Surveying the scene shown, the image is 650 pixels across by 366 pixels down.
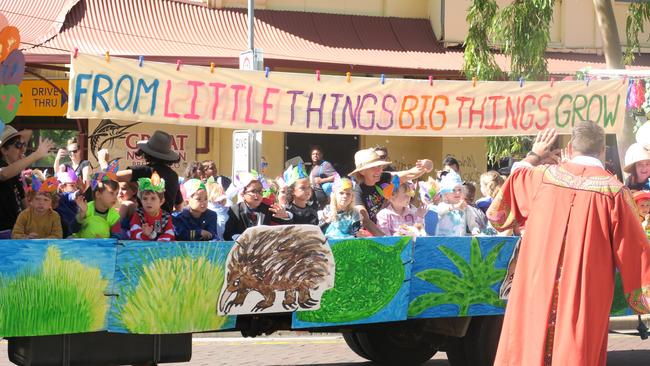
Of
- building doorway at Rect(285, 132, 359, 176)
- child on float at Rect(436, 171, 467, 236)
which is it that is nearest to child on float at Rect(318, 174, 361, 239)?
child on float at Rect(436, 171, 467, 236)

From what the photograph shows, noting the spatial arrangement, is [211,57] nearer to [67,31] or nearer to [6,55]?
[67,31]

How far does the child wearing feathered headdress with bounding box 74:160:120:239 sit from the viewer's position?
745 cm

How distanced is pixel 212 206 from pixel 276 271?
228 cm

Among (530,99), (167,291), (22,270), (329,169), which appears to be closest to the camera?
(22,270)

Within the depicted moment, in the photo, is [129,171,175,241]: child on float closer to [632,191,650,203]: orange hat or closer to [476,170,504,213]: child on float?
[476,170,504,213]: child on float

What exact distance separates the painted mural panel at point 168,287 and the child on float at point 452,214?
242cm

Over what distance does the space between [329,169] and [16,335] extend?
8301 mm

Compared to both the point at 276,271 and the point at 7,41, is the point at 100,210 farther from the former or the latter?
the point at 7,41

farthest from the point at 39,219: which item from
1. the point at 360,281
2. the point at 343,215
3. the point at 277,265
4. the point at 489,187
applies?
the point at 489,187

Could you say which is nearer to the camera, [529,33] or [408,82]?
[408,82]

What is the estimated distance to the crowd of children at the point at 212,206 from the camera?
745 centimetres

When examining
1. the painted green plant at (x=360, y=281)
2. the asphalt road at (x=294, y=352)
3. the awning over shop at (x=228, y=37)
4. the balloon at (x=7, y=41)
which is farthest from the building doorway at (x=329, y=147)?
the balloon at (x=7, y=41)

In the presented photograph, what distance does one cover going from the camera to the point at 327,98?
8445mm

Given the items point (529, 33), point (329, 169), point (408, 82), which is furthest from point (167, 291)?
point (529, 33)
